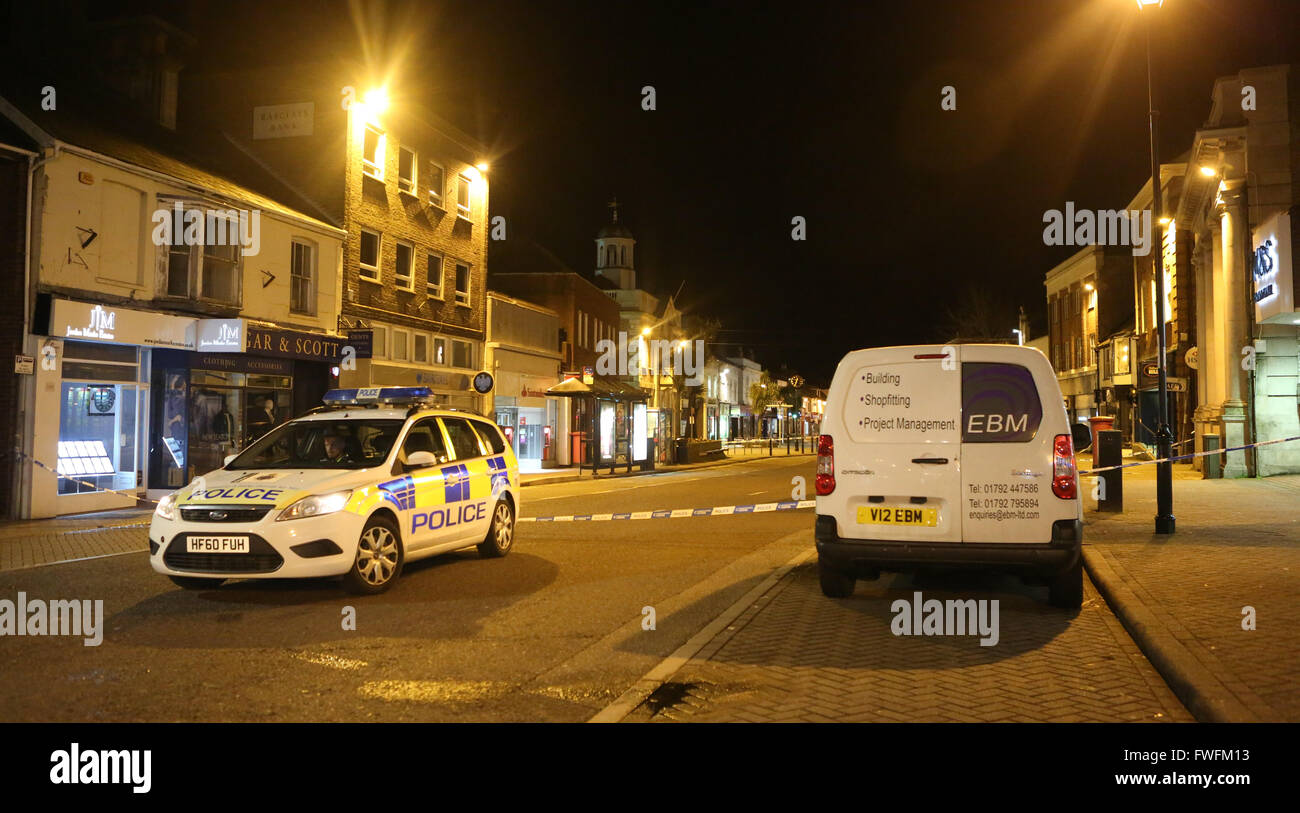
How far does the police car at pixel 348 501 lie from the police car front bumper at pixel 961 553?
382 centimetres

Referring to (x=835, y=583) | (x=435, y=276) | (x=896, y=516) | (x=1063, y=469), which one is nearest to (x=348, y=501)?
(x=835, y=583)

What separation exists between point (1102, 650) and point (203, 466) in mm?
18797

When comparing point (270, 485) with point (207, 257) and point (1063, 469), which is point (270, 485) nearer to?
point (1063, 469)

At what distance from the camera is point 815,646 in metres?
6.51

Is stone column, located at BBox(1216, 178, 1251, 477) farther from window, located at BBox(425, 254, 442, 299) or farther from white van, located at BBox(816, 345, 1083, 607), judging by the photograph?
window, located at BBox(425, 254, 442, 299)

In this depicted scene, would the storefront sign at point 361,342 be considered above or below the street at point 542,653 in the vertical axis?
above

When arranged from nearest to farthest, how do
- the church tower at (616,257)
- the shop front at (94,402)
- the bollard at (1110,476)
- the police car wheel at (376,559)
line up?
the police car wheel at (376,559) → the bollard at (1110,476) → the shop front at (94,402) → the church tower at (616,257)

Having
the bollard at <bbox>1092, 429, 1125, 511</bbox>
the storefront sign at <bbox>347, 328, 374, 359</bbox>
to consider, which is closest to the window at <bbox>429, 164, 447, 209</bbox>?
the storefront sign at <bbox>347, 328, 374, 359</bbox>

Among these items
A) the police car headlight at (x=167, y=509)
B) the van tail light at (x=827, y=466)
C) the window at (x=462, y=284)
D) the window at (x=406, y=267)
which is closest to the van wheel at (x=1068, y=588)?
the van tail light at (x=827, y=466)

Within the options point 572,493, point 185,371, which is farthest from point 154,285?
point 572,493

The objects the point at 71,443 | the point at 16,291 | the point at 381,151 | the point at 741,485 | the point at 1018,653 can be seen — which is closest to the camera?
the point at 1018,653

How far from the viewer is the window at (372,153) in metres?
26.2

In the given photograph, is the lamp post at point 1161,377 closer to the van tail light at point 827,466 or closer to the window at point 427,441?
the van tail light at point 827,466
